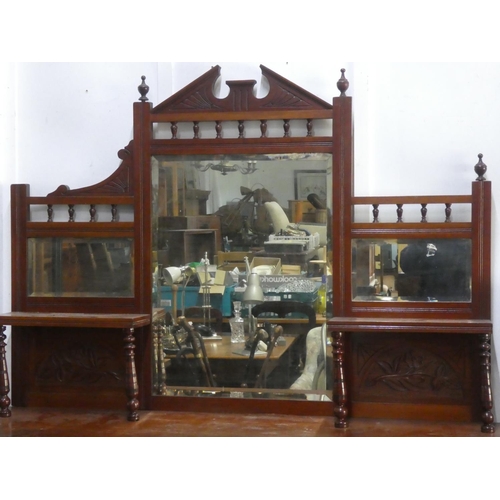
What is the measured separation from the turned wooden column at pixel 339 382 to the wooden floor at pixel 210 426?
0.05 meters

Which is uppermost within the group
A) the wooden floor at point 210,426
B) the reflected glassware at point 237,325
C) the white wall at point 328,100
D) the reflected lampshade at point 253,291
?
the white wall at point 328,100

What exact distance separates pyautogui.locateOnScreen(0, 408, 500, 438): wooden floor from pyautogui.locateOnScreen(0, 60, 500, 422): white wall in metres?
0.40

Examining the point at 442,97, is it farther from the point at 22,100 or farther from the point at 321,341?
the point at 22,100

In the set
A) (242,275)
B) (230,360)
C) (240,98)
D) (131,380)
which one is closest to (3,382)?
(131,380)

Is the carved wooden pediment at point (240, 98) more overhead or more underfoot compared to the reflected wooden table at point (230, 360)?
more overhead

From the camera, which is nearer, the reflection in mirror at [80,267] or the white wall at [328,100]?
the white wall at [328,100]

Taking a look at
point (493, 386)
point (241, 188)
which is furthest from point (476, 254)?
point (241, 188)

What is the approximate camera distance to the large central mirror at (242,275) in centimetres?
311

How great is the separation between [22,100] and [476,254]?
7.05 feet

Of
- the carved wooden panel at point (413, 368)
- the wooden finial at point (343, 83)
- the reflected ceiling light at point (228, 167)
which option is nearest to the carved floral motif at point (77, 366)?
the reflected ceiling light at point (228, 167)

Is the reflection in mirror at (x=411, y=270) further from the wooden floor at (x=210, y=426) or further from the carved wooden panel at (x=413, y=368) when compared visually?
the wooden floor at (x=210, y=426)

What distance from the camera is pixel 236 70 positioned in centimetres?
322

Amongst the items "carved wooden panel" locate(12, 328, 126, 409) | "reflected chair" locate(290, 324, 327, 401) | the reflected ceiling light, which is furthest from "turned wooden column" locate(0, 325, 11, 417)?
"reflected chair" locate(290, 324, 327, 401)
